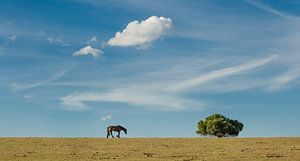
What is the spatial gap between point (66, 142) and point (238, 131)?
2188 inches

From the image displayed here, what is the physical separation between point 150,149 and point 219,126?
54.5 meters

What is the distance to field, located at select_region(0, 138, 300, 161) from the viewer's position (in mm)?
39875

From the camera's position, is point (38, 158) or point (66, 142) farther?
point (66, 142)

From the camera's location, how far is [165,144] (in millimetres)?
50938

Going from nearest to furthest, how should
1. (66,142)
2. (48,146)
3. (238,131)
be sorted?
1. (48,146)
2. (66,142)
3. (238,131)

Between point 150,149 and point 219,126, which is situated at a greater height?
point 219,126

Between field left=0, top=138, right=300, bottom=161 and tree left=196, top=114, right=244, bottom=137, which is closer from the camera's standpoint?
field left=0, top=138, right=300, bottom=161

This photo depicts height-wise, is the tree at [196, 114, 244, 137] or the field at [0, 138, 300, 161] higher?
the tree at [196, 114, 244, 137]

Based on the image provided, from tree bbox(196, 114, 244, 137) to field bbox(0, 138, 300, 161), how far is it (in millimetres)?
43003

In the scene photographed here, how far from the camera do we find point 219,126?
325ft

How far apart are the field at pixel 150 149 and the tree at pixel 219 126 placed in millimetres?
43003

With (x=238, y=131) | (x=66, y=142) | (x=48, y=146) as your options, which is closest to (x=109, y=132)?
(x=66, y=142)

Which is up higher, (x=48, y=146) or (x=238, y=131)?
(x=238, y=131)

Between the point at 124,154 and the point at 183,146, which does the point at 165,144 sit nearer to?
the point at 183,146
